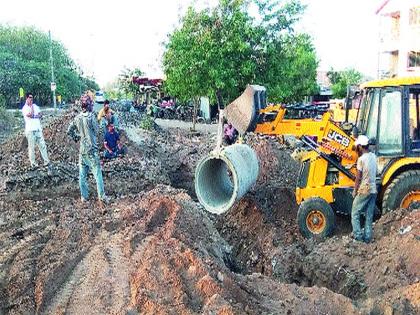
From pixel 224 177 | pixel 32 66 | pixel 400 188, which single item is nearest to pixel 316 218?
pixel 400 188

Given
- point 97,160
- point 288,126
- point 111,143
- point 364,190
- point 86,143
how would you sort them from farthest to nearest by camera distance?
1. point 111,143
2. point 97,160
3. point 86,143
4. point 288,126
5. point 364,190

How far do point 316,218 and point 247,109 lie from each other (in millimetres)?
2018

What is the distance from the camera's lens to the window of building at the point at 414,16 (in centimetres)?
3035

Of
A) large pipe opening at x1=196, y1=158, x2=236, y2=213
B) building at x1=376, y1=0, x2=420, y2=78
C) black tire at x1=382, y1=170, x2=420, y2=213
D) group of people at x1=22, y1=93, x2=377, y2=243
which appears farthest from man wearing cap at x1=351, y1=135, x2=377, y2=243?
building at x1=376, y1=0, x2=420, y2=78

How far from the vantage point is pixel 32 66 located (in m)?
39.2

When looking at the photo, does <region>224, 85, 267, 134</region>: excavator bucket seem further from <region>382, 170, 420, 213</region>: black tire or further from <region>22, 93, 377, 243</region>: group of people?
<region>382, 170, 420, 213</region>: black tire

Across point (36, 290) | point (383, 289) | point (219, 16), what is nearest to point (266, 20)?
point (219, 16)

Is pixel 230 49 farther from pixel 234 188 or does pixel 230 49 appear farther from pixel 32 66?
pixel 32 66

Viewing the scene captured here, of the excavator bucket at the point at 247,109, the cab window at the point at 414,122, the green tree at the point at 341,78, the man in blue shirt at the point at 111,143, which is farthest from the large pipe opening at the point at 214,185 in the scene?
the green tree at the point at 341,78

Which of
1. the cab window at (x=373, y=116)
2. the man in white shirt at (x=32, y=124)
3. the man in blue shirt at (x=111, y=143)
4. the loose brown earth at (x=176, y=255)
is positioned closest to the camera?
the loose brown earth at (x=176, y=255)

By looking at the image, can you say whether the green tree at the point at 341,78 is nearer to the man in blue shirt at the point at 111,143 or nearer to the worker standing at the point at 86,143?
the man in blue shirt at the point at 111,143

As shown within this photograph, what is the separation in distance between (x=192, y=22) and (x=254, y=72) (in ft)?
9.74

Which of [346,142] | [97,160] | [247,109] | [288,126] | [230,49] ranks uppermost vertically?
[230,49]

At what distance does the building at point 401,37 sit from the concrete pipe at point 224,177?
940 inches
